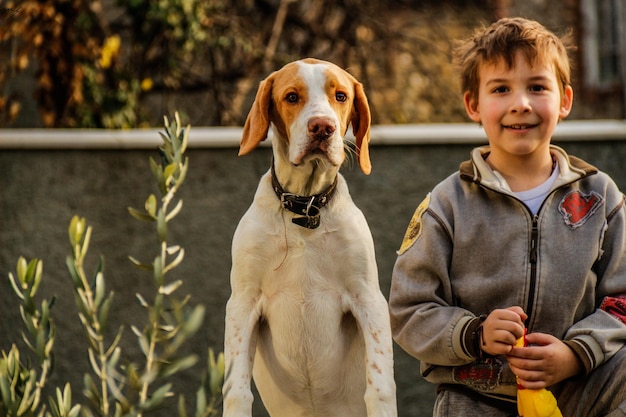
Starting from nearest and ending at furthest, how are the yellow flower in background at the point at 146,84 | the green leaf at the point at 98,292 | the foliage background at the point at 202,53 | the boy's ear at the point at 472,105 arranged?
the green leaf at the point at 98,292, the boy's ear at the point at 472,105, the foliage background at the point at 202,53, the yellow flower in background at the point at 146,84

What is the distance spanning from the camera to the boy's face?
8.41 feet

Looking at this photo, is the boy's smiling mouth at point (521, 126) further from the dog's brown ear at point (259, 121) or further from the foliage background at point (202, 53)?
the foliage background at point (202, 53)

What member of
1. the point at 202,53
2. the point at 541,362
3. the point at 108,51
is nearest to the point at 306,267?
the point at 541,362

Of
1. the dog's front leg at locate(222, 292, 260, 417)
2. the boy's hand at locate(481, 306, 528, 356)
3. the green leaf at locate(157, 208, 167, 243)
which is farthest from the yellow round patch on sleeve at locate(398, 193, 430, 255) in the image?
the green leaf at locate(157, 208, 167, 243)

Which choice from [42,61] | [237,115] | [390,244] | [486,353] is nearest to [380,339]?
[486,353]

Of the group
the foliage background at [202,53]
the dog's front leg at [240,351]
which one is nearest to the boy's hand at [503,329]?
the dog's front leg at [240,351]

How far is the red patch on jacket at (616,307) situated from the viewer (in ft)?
8.05

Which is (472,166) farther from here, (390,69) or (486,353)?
(390,69)

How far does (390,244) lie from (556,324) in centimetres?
167

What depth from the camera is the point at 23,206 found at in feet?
13.3

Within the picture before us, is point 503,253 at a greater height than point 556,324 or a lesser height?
greater

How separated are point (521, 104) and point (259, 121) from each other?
2.50 ft

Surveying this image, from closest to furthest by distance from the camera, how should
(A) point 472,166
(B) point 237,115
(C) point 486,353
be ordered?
(C) point 486,353 → (A) point 472,166 → (B) point 237,115

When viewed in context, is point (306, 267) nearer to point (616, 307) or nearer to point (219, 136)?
point (616, 307)
